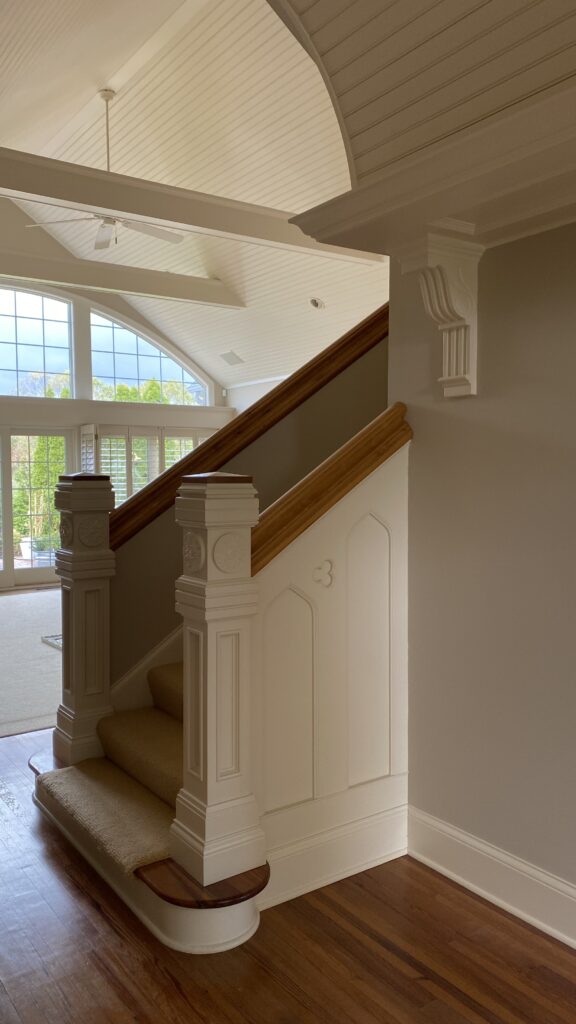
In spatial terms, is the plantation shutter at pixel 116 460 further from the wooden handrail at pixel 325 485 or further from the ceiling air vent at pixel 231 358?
the wooden handrail at pixel 325 485

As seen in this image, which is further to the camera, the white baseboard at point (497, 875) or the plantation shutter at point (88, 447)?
the plantation shutter at point (88, 447)

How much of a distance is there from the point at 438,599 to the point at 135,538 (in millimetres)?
1345

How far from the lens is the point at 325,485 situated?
227 centimetres

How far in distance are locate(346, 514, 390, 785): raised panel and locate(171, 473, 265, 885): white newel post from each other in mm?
416

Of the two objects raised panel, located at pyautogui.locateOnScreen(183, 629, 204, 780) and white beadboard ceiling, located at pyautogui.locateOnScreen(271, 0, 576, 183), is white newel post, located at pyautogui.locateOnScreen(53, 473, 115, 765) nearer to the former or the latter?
raised panel, located at pyautogui.locateOnScreen(183, 629, 204, 780)

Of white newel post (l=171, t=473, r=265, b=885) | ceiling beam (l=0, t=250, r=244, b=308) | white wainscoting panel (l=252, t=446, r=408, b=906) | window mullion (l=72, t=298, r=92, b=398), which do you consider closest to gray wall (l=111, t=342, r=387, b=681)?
white wainscoting panel (l=252, t=446, r=408, b=906)

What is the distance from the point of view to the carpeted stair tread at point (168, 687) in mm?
2945

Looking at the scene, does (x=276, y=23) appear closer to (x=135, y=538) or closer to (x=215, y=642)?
(x=135, y=538)

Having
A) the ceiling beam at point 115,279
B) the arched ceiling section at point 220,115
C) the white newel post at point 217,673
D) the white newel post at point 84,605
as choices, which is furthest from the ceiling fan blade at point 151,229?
the white newel post at point 217,673

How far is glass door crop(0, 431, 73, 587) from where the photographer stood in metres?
9.30

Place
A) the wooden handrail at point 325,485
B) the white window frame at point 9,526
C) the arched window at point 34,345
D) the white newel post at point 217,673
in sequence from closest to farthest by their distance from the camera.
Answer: the white newel post at point 217,673, the wooden handrail at point 325,485, the white window frame at point 9,526, the arched window at point 34,345

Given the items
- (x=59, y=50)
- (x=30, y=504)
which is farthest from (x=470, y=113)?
(x=30, y=504)

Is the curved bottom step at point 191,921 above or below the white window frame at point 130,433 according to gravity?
below

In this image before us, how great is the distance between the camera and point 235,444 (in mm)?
3338
